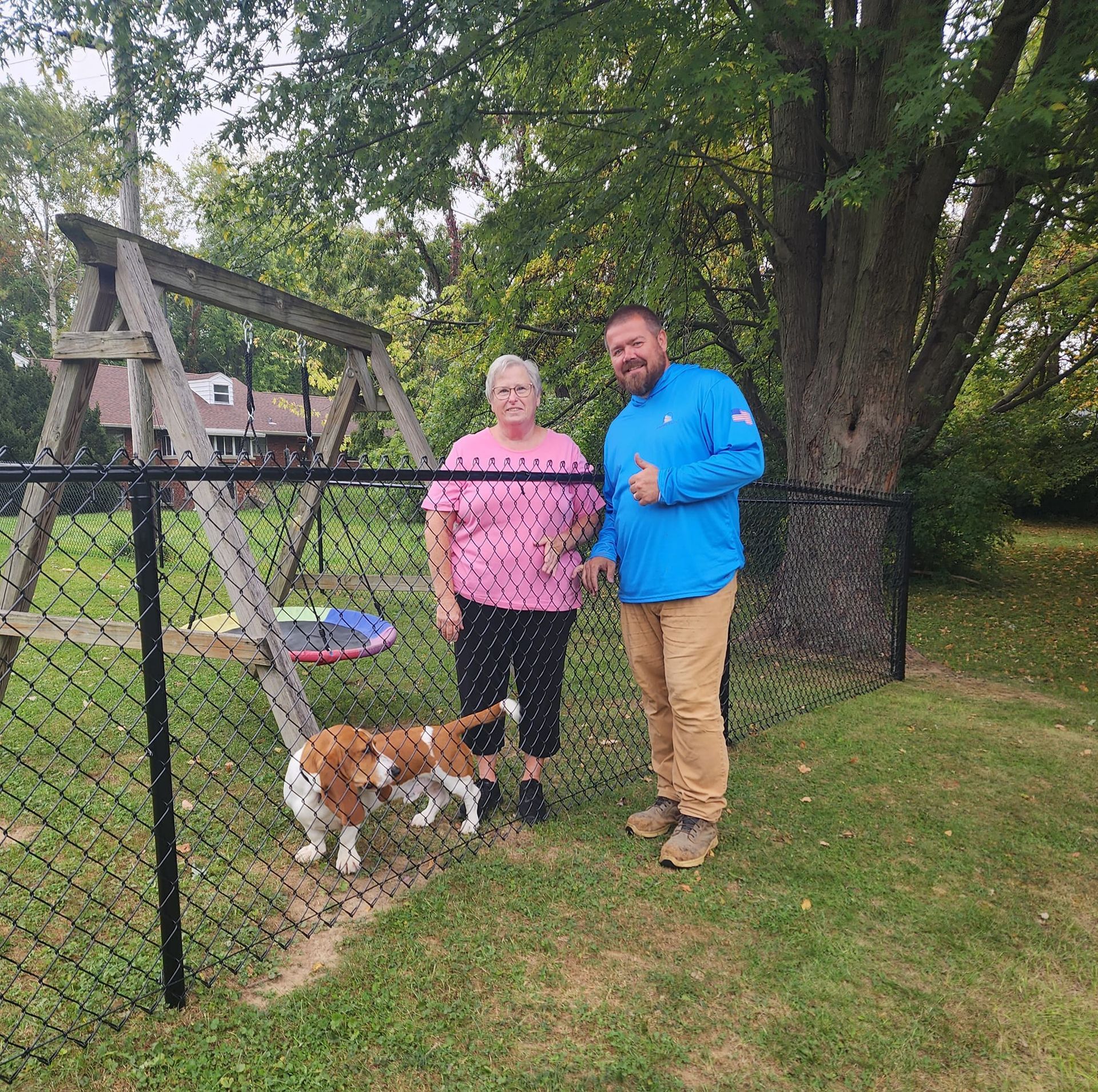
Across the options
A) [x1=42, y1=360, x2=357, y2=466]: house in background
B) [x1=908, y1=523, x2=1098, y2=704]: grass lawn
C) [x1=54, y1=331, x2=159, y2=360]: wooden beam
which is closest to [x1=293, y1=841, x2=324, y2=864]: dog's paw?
[x1=54, y1=331, x2=159, y2=360]: wooden beam

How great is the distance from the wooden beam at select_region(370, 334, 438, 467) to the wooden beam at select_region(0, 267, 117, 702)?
59.6 inches

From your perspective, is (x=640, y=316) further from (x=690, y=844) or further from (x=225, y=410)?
(x=225, y=410)

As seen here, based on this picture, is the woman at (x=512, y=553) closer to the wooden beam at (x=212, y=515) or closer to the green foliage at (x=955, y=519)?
the wooden beam at (x=212, y=515)

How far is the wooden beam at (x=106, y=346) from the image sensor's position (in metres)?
2.88

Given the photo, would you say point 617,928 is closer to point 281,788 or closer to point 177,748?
point 281,788

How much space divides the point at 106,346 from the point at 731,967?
325 cm

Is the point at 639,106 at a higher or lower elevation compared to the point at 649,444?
higher

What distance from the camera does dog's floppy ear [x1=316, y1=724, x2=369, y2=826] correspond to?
7.89ft

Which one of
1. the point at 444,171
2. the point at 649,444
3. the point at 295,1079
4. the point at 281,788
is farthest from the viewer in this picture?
the point at 444,171

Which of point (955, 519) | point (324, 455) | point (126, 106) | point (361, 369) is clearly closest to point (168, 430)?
point (324, 455)

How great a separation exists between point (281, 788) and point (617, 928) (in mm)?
1788

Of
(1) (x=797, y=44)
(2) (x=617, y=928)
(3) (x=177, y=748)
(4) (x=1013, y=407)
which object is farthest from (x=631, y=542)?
(4) (x=1013, y=407)

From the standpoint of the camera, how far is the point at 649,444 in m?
2.57

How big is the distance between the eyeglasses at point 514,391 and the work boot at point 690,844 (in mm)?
1704
